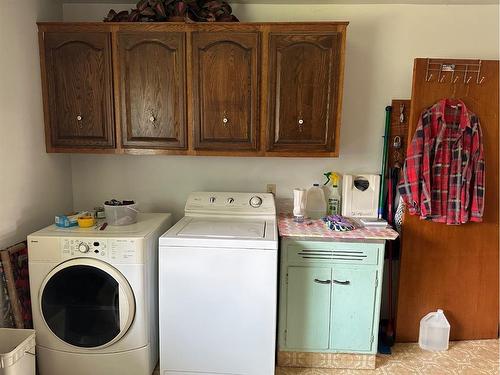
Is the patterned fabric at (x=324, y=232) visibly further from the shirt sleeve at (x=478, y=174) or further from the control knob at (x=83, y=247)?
the control knob at (x=83, y=247)

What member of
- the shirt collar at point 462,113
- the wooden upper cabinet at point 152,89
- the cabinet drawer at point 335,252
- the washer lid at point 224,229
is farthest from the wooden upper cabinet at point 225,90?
the shirt collar at point 462,113

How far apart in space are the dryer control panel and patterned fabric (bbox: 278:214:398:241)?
0.86 m

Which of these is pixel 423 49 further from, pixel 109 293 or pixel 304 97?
pixel 109 293

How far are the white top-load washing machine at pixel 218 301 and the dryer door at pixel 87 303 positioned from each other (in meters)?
0.23

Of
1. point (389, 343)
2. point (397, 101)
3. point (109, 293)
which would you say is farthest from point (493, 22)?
point (109, 293)

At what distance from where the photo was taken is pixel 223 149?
221cm

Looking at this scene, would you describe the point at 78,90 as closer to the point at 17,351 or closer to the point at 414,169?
the point at 17,351

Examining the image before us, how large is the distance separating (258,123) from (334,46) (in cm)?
65

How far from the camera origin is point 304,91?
2.12 metres

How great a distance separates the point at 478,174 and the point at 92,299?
2.48 meters

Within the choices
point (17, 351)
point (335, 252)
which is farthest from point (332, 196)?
point (17, 351)

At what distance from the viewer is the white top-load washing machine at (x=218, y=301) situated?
6.11 feet

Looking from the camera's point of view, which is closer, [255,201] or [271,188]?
[255,201]

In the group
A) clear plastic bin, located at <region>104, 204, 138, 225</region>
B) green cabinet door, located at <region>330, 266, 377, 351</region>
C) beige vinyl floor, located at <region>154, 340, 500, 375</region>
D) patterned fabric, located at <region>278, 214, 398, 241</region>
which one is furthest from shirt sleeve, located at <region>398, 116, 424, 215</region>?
clear plastic bin, located at <region>104, 204, 138, 225</region>
